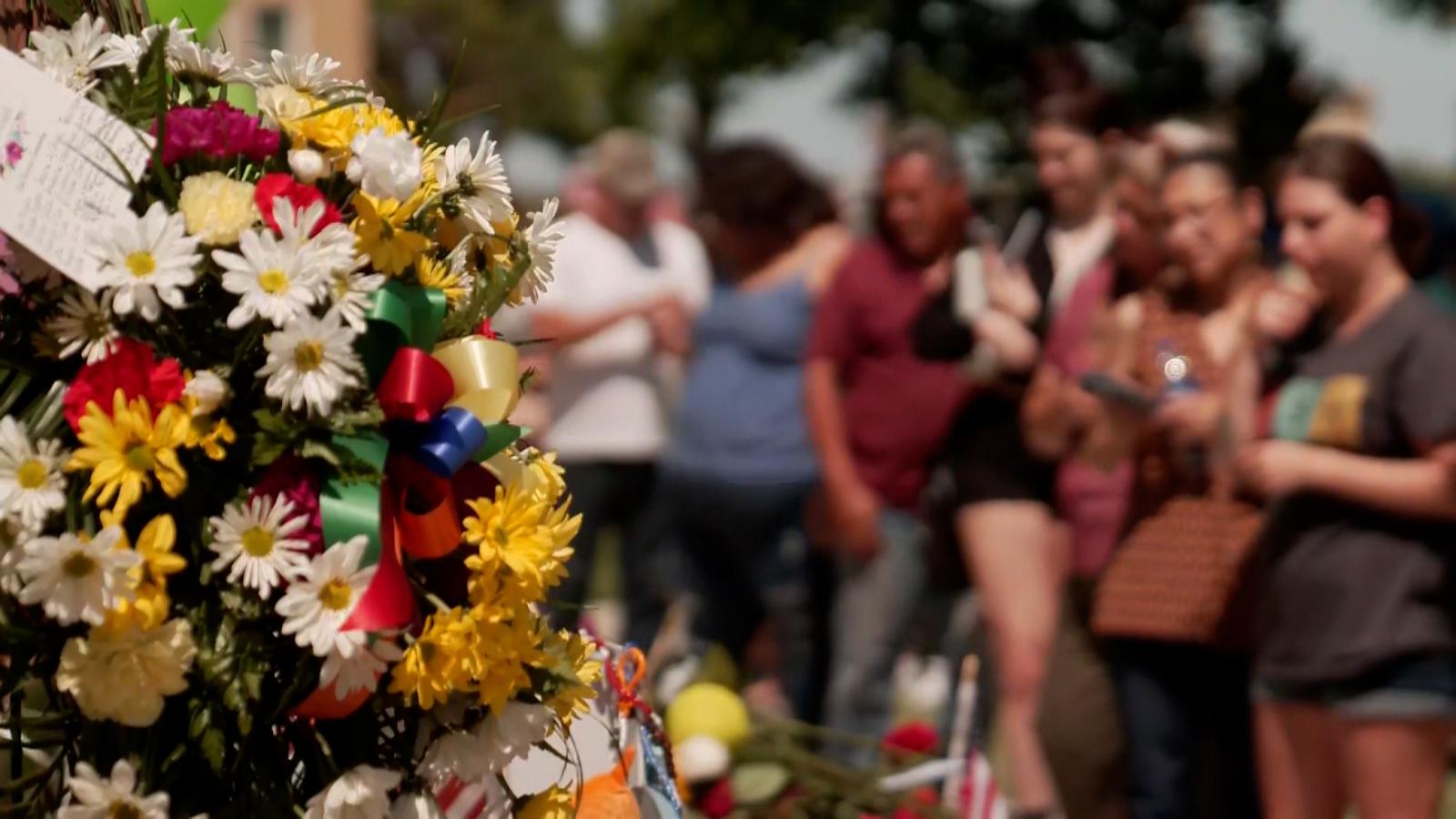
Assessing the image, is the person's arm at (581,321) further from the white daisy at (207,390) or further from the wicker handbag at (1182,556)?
the white daisy at (207,390)

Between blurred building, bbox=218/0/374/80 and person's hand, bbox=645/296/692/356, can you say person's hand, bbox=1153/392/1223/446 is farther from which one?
blurred building, bbox=218/0/374/80

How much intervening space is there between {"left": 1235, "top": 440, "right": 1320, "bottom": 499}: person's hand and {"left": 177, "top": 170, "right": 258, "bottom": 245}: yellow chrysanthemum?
2.94 metres

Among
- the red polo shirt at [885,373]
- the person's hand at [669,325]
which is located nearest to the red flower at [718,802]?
the red polo shirt at [885,373]

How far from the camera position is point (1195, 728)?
5.04 metres

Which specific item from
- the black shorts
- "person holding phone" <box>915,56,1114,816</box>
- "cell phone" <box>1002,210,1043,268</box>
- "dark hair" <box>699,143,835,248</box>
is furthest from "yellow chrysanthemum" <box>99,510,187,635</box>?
"dark hair" <box>699,143,835,248</box>

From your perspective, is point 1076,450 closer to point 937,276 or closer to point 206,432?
point 937,276

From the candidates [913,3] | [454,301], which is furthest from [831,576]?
[913,3]

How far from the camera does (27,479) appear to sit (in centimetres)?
189

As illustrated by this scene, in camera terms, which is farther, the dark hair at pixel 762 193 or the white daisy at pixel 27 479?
the dark hair at pixel 762 193

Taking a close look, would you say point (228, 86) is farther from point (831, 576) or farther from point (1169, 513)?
point (831, 576)

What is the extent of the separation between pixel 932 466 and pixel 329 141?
4.12 m

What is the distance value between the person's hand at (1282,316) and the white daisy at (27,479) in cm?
341

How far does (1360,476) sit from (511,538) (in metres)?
2.73

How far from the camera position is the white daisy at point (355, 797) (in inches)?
77.8
